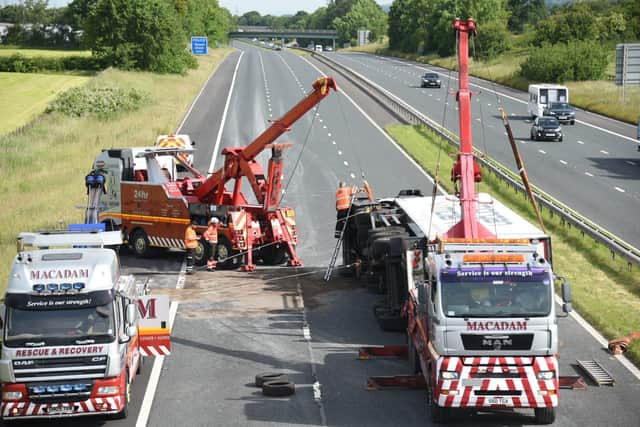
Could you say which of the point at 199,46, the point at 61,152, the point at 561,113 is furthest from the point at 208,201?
the point at 199,46

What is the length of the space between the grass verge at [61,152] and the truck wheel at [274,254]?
757cm

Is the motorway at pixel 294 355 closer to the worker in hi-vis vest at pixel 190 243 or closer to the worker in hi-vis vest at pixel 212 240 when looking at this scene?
the worker in hi-vis vest at pixel 190 243

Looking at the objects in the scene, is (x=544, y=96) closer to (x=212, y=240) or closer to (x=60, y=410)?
(x=212, y=240)

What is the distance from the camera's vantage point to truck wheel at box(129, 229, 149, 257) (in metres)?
33.0

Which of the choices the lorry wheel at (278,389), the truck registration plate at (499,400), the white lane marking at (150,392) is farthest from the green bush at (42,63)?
the truck registration plate at (499,400)

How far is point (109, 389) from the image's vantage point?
55.0 ft

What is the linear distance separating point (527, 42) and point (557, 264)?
9726 centimetres

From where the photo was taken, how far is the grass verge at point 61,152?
39.1 meters

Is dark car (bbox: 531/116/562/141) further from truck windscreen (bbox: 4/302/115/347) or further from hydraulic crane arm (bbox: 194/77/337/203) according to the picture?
truck windscreen (bbox: 4/302/115/347)

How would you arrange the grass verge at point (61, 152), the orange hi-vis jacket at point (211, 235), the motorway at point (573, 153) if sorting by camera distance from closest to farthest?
1. the orange hi-vis jacket at point (211, 235)
2. the grass verge at point (61, 152)
3. the motorway at point (573, 153)

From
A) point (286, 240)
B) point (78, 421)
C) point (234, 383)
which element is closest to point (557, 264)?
point (286, 240)

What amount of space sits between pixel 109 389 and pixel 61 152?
1650 inches

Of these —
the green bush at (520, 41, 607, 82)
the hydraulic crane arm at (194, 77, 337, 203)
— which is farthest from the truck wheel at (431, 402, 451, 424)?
the green bush at (520, 41, 607, 82)

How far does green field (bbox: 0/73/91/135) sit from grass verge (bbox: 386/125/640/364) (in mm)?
45947
